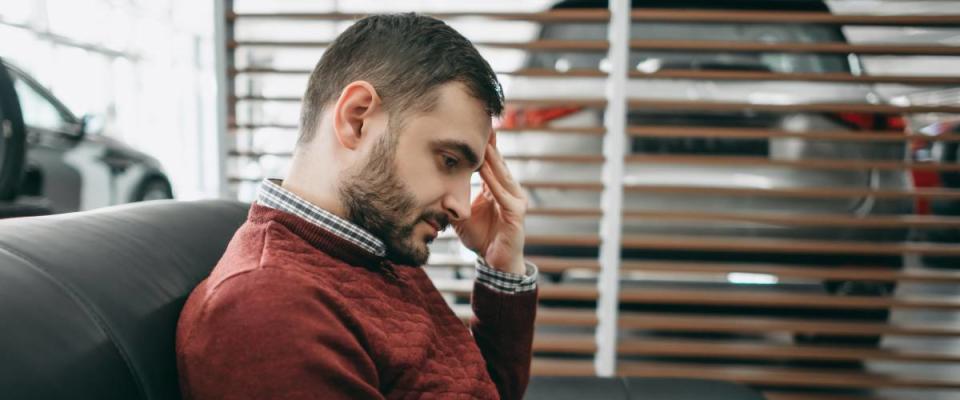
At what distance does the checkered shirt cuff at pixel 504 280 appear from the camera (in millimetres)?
1236

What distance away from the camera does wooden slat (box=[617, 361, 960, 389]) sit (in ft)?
6.92

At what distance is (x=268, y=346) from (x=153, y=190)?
504cm

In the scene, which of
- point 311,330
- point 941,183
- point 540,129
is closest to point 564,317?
point 540,129

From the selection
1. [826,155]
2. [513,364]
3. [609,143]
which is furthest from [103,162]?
[826,155]

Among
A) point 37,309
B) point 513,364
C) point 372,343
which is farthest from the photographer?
point 513,364

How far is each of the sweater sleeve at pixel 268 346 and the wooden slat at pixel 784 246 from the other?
63.4 inches

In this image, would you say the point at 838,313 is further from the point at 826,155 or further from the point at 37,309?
the point at 37,309

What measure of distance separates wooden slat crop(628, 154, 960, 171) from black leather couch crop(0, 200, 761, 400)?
1.51 metres

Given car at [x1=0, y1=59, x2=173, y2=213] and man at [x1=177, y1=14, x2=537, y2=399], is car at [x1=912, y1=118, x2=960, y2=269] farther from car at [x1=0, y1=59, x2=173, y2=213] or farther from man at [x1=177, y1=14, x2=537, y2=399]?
car at [x1=0, y1=59, x2=173, y2=213]

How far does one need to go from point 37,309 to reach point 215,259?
1.35 feet

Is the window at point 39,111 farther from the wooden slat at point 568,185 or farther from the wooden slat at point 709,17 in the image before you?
the wooden slat at point 568,185

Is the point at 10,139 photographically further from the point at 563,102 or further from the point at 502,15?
the point at 563,102

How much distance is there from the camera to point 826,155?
2105 millimetres

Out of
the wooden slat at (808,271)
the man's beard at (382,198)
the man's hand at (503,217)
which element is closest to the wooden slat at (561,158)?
the wooden slat at (808,271)
